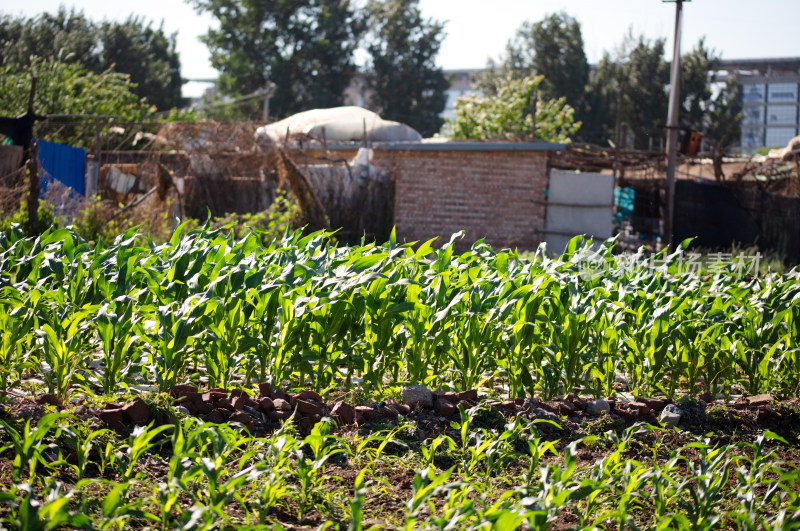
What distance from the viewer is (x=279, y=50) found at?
3897 cm

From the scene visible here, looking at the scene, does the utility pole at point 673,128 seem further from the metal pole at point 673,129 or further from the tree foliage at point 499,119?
the tree foliage at point 499,119

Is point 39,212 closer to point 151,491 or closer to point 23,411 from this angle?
point 23,411

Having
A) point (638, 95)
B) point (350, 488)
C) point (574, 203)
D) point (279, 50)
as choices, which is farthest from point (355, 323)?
point (279, 50)

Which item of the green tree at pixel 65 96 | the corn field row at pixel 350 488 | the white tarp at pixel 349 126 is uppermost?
the green tree at pixel 65 96

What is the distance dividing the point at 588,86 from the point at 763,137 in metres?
17.2

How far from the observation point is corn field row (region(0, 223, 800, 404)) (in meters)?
3.55

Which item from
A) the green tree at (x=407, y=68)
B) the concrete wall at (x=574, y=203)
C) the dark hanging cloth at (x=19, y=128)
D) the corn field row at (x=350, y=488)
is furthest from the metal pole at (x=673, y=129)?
the green tree at (x=407, y=68)

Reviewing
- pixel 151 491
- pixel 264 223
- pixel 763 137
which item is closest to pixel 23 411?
pixel 151 491

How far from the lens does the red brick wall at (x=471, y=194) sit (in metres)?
13.3

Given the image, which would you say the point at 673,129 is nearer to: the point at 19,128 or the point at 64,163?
the point at 19,128

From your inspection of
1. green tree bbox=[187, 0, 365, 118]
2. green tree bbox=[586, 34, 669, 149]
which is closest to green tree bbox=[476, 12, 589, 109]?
green tree bbox=[586, 34, 669, 149]

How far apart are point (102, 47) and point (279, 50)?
8546mm

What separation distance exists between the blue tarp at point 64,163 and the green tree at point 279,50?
75.7 ft

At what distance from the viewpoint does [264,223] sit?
37.6 ft
